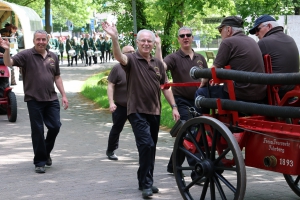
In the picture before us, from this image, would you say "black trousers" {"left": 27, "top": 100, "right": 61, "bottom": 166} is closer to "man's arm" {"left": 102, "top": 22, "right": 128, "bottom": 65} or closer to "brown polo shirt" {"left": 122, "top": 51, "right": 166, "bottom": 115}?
"brown polo shirt" {"left": 122, "top": 51, "right": 166, "bottom": 115}

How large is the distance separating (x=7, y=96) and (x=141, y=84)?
7.62 m

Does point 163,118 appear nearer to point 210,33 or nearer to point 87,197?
point 87,197

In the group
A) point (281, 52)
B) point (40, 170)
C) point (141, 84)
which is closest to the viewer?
point (281, 52)

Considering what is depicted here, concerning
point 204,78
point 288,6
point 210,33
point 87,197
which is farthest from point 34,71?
point 210,33

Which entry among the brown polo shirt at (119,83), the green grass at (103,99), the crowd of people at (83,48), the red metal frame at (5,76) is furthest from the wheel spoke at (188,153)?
the crowd of people at (83,48)

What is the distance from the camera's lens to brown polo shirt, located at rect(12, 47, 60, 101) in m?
8.86

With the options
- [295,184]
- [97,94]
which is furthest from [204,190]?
[97,94]

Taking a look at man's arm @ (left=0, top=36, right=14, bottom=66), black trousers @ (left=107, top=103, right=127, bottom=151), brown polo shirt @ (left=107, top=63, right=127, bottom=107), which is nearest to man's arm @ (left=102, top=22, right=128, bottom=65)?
man's arm @ (left=0, top=36, right=14, bottom=66)

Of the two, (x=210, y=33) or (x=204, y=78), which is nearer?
(x=204, y=78)

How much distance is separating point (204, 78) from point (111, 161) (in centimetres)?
356

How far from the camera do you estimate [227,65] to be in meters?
6.62

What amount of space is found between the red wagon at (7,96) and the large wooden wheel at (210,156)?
782cm

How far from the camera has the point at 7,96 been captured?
14461mm

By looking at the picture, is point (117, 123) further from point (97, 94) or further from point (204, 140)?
point (97, 94)
